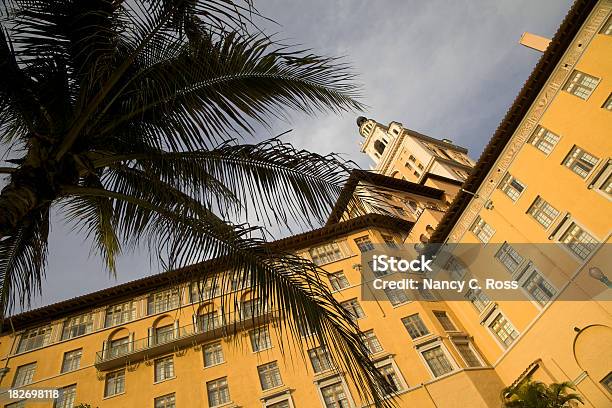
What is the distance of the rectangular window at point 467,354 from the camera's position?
24.2 metres

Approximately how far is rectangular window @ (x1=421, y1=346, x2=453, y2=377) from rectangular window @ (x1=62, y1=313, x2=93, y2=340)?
76.8 feet

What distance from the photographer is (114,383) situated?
25.4 meters

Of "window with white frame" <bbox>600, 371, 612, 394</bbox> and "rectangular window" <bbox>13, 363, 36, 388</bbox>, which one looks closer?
"window with white frame" <bbox>600, 371, 612, 394</bbox>

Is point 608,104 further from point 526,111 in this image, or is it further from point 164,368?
point 164,368

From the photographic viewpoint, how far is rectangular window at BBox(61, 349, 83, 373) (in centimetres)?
2631

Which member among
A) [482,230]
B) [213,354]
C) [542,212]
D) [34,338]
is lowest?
[542,212]

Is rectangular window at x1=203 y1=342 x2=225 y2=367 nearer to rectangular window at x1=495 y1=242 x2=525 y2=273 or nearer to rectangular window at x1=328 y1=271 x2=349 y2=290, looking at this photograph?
rectangular window at x1=328 y1=271 x2=349 y2=290

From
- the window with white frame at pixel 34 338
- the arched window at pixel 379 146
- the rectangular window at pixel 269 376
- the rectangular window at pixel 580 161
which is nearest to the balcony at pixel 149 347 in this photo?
the rectangular window at pixel 269 376

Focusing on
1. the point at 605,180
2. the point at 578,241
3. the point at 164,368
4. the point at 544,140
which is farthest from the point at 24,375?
the point at 605,180

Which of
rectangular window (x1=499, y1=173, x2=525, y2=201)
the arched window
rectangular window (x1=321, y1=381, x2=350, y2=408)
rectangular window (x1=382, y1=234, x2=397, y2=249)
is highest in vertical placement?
the arched window

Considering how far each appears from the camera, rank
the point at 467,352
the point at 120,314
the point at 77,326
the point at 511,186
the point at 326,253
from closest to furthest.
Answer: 1. the point at 511,186
2. the point at 467,352
3. the point at 77,326
4. the point at 120,314
5. the point at 326,253

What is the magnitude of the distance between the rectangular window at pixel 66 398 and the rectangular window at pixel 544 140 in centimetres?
3120

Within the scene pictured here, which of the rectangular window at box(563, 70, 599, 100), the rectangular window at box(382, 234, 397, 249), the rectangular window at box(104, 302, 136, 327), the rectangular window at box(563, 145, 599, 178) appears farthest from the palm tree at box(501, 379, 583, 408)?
the rectangular window at box(104, 302, 136, 327)

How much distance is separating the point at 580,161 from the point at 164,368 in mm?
26815
